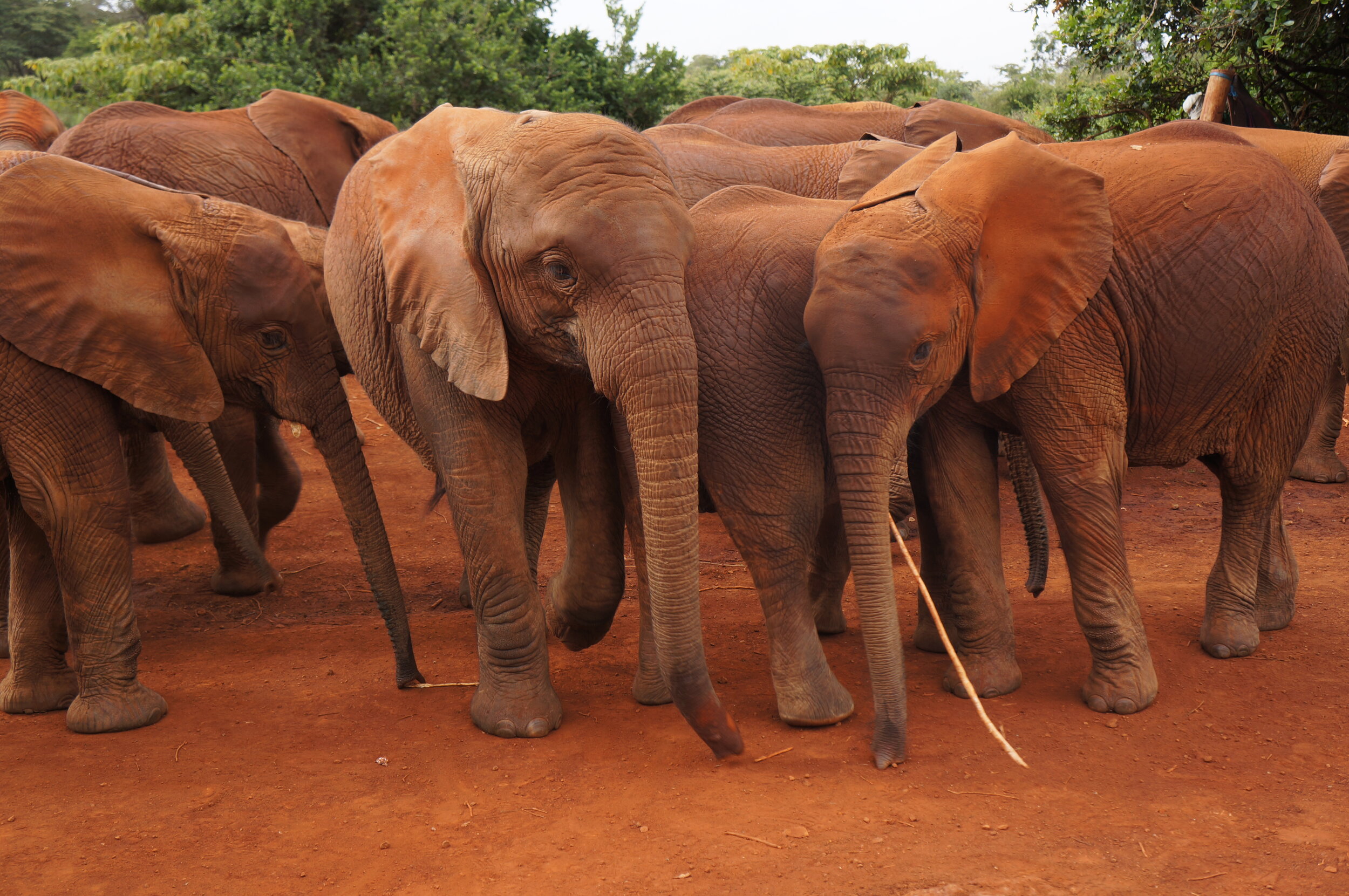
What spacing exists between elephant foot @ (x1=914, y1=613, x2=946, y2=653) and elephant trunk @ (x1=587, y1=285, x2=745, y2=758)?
1950 mm

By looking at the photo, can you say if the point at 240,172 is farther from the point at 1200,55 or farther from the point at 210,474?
the point at 1200,55

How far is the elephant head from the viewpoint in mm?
4219

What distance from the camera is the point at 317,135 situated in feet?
29.9

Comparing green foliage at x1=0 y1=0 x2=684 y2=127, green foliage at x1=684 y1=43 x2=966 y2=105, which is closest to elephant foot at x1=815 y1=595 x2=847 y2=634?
green foliage at x1=0 y1=0 x2=684 y2=127

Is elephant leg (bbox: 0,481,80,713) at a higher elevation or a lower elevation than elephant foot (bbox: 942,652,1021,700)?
higher

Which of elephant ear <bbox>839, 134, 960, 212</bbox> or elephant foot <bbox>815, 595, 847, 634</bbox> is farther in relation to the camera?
elephant foot <bbox>815, 595, 847, 634</bbox>

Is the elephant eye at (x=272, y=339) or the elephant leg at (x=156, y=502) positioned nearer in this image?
the elephant eye at (x=272, y=339)

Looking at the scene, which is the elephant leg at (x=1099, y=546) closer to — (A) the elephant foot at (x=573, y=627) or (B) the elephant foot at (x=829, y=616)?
(B) the elephant foot at (x=829, y=616)

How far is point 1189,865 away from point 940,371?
175cm

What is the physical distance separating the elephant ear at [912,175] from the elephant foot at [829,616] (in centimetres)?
196

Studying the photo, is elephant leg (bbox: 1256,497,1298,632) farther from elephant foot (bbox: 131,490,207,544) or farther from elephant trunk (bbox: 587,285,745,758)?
elephant foot (bbox: 131,490,207,544)

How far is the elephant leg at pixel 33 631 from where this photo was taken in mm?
5195

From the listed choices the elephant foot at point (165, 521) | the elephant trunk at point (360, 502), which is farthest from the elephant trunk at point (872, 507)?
the elephant foot at point (165, 521)

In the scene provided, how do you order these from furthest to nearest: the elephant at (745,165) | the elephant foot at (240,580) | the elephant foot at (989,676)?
the elephant foot at (240,580) → the elephant at (745,165) → the elephant foot at (989,676)
